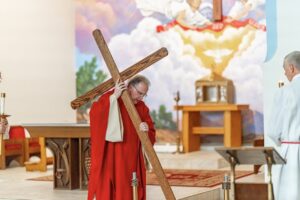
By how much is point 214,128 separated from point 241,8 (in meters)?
2.74

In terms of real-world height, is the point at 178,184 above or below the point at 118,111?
below

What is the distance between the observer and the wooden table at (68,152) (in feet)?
30.0

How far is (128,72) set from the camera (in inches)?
249

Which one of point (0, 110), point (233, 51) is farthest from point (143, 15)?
point (0, 110)

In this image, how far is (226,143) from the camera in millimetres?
13305

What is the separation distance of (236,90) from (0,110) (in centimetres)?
752

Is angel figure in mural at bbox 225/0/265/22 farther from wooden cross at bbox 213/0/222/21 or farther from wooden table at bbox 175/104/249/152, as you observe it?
wooden table at bbox 175/104/249/152

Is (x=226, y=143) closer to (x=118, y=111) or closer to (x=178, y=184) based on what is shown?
(x=178, y=184)

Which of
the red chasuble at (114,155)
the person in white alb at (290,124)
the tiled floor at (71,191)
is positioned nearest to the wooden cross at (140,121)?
the red chasuble at (114,155)

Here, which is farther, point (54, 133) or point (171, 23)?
point (171, 23)

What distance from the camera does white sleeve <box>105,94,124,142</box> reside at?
21.4 feet

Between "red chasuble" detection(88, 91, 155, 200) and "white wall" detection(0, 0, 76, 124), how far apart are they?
22.7 feet

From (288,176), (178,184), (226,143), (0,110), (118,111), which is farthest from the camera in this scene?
(226,143)

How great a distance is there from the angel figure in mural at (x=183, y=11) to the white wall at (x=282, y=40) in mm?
5537
